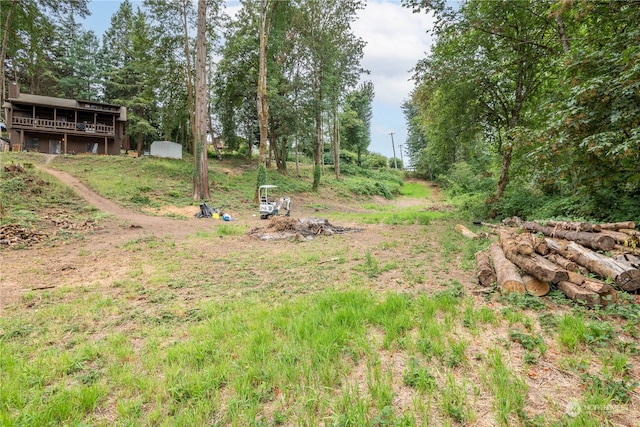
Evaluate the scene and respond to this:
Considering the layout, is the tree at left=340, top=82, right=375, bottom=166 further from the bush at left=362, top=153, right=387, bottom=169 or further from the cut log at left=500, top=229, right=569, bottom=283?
the cut log at left=500, top=229, right=569, bottom=283

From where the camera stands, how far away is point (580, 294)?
10.8 ft

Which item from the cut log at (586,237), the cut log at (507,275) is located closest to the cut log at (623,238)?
the cut log at (586,237)

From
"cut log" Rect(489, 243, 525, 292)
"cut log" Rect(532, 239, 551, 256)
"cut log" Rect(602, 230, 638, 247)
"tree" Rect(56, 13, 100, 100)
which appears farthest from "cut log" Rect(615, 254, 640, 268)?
"tree" Rect(56, 13, 100, 100)

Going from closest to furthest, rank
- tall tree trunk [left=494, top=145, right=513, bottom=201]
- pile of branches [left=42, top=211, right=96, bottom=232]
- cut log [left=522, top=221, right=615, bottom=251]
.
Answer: cut log [left=522, top=221, right=615, bottom=251], pile of branches [left=42, top=211, right=96, bottom=232], tall tree trunk [left=494, top=145, right=513, bottom=201]

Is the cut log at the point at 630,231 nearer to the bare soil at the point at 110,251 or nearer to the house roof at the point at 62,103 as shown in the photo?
the bare soil at the point at 110,251

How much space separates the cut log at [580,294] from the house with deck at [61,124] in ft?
110

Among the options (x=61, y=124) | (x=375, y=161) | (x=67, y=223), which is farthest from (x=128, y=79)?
(x=375, y=161)

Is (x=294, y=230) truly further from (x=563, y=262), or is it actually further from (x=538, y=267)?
(x=563, y=262)

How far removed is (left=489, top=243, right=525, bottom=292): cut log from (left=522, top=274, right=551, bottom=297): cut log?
9 cm

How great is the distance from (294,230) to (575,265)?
7.06m

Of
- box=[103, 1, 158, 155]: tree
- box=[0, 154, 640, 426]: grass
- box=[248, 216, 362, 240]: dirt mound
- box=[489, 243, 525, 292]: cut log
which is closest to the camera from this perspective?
box=[0, 154, 640, 426]: grass

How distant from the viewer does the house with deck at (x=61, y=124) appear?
24.1m

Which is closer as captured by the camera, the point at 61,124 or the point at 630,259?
the point at 630,259

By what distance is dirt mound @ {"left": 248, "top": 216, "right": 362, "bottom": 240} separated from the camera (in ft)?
29.7
